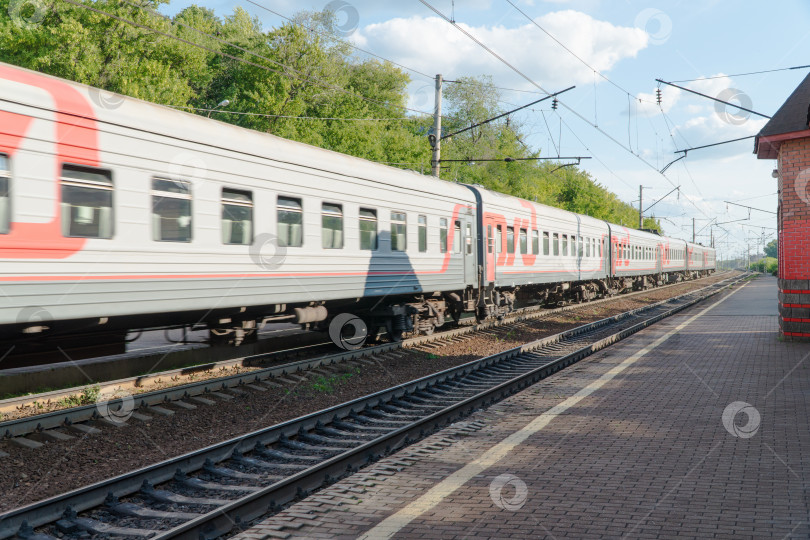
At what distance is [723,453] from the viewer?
590cm

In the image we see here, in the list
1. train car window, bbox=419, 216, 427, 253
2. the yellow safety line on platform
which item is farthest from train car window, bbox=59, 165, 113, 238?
train car window, bbox=419, 216, 427, 253

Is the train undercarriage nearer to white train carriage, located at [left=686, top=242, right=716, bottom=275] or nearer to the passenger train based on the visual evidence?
the passenger train

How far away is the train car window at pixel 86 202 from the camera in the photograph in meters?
7.26

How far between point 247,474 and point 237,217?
449 centimetres

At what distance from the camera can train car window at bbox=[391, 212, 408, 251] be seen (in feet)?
43.7

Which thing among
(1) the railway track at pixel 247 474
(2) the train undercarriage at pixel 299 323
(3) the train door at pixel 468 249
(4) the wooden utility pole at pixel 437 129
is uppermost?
(4) the wooden utility pole at pixel 437 129

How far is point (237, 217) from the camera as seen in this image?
9.48m

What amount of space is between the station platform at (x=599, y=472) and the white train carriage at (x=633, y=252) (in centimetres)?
2373

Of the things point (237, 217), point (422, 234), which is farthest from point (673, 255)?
point (237, 217)

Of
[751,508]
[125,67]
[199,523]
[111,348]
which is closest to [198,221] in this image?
[111,348]

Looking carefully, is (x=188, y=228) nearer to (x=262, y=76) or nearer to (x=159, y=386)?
(x=159, y=386)

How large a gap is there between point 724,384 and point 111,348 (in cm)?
845

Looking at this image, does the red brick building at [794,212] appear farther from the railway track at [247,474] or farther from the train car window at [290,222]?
the train car window at [290,222]

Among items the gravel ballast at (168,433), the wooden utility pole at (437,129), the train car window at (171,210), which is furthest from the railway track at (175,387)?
the wooden utility pole at (437,129)
